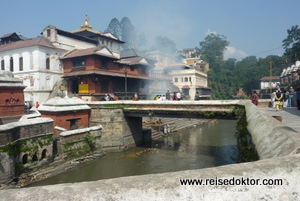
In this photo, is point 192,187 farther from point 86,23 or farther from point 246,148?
point 86,23

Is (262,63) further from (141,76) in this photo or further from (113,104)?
(113,104)

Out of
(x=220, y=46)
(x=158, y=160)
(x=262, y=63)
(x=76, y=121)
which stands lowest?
(x=158, y=160)

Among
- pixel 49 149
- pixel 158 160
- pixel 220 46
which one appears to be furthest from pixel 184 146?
pixel 220 46

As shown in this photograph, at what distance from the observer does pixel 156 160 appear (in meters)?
16.3

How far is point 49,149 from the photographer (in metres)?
14.0

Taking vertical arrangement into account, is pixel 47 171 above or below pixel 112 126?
below

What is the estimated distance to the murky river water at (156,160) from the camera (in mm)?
13791

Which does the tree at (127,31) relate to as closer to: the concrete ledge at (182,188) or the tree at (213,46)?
the tree at (213,46)

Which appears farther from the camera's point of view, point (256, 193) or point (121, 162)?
point (121, 162)

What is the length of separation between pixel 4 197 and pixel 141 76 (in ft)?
104

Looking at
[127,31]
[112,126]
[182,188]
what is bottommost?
[112,126]

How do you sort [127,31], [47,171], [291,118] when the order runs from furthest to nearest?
[127,31] < [47,171] < [291,118]

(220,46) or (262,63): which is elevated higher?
(220,46)

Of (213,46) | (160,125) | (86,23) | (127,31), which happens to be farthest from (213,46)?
(160,125)
